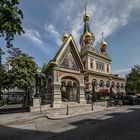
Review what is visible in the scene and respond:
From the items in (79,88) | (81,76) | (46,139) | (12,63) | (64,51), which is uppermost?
(64,51)

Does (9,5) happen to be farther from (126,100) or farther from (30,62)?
(126,100)

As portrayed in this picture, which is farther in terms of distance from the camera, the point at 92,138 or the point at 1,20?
the point at 1,20

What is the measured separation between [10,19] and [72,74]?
624 inches

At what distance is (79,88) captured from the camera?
2864 centimetres

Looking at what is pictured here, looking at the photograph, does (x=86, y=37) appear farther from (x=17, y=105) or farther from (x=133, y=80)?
(x=17, y=105)

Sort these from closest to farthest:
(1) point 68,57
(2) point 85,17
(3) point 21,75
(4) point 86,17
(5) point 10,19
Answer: (5) point 10,19 → (3) point 21,75 → (1) point 68,57 → (4) point 86,17 → (2) point 85,17

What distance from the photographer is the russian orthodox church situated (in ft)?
85.3

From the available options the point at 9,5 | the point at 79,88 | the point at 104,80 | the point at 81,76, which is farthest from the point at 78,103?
the point at 104,80

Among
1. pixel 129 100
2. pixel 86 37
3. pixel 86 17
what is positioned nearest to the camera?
pixel 129 100

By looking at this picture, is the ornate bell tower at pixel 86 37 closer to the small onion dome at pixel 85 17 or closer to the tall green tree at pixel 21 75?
the small onion dome at pixel 85 17

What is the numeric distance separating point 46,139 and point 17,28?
9.87 m

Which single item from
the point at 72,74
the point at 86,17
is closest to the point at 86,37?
the point at 86,17

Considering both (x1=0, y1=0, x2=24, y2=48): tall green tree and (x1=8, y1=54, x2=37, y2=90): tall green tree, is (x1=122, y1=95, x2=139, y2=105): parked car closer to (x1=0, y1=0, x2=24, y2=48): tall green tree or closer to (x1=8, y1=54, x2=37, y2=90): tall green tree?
(x1=8, y1=54, x2=37, y2=90): tall green tree

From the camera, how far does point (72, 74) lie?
92.6 feet
